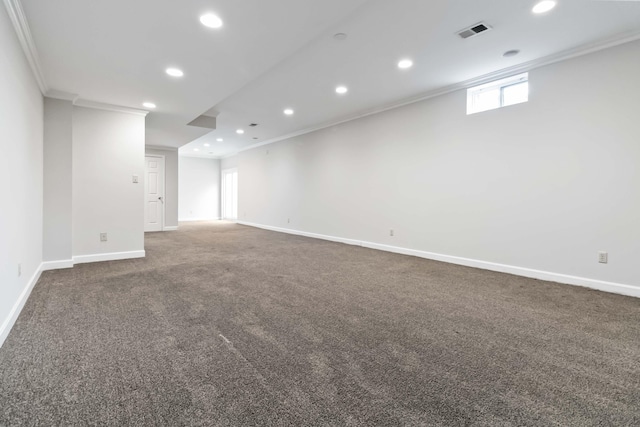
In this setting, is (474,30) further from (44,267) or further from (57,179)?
(44,267)

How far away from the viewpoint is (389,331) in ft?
7.29

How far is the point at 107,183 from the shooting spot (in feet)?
15.3

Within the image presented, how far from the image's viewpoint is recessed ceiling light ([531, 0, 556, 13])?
2527 mm

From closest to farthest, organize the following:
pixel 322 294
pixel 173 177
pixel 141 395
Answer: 1. pixel 141 395
2. pixel 322 294
3. pixel 173 177

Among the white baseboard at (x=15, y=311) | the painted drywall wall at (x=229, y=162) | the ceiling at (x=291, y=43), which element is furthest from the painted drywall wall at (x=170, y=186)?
the white baseboard at (x=15, y=311)

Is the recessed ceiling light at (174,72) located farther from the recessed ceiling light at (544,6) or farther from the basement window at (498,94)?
the basement window at (498,94)

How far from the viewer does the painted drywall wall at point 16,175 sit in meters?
2.12

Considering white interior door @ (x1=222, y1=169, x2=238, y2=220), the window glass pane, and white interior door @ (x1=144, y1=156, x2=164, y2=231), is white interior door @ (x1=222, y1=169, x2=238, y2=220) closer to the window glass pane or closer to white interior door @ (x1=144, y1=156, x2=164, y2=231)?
white interior door @ (x1=144, y1=156, x2=164, y2=231)

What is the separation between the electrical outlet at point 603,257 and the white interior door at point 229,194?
1052cm

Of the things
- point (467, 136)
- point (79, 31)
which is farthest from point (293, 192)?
point (79, 31)

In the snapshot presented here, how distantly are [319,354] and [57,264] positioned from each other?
433 centimetres

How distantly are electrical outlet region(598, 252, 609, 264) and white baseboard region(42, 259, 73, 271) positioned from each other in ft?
22.2

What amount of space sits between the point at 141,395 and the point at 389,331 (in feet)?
5.27

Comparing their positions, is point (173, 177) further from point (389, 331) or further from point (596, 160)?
point (596, 160)
